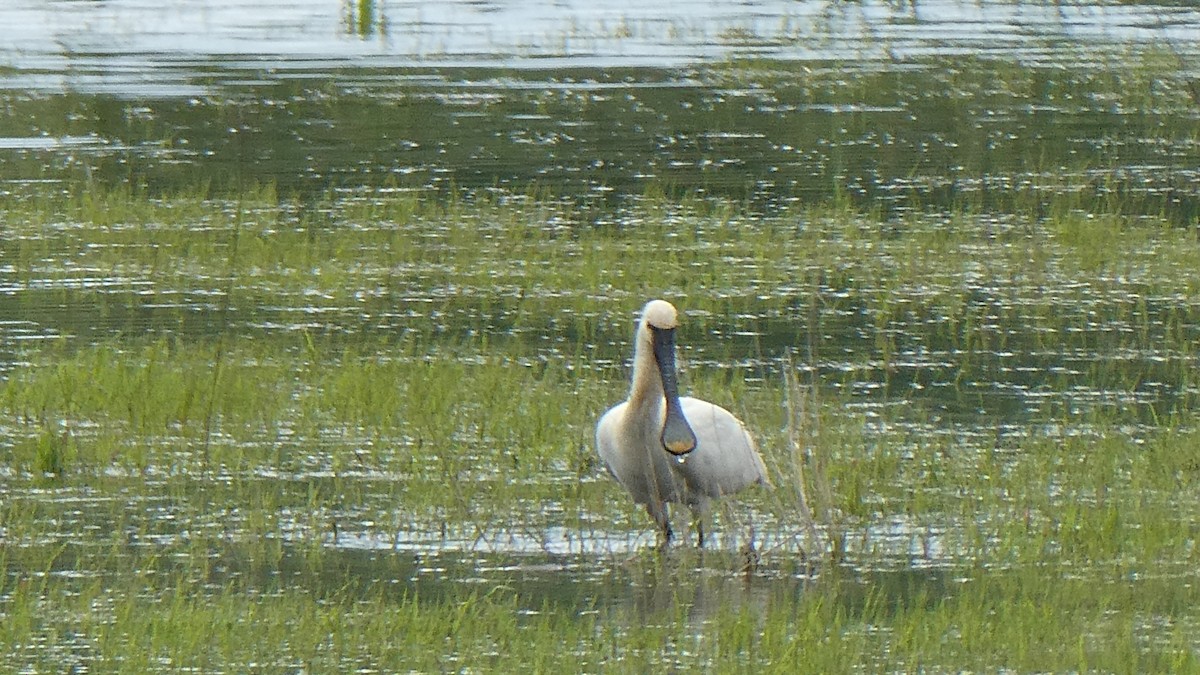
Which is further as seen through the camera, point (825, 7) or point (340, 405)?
point (825, 7)

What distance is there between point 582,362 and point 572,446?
155 centimetres

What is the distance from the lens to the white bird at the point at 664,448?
24.1 ft

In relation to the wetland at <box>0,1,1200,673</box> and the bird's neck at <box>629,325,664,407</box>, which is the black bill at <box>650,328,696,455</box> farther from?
the wetland at <box>0,1,1200,673</box>

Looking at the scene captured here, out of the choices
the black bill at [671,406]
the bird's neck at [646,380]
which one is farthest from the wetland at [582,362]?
the bird's neck at [646,380]

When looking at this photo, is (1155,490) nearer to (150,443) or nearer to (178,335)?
(150,443)

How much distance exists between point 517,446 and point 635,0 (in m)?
21.5

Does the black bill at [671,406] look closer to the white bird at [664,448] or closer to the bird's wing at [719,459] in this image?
the white bird at [664,448]

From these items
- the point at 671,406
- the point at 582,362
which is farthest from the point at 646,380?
the point at 582,362

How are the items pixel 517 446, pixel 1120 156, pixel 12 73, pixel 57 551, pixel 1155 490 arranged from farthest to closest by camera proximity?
1. pixel 12 73
2. pixel 1120 156
3. pixel 517 446
4. pixel 1155 490
5. pixel 57 551

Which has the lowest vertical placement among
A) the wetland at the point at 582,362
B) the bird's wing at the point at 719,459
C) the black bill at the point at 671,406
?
the wetland at the point at 582,362

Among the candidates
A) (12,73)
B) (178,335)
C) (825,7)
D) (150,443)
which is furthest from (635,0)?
(150,443)

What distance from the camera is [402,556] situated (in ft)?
23.4

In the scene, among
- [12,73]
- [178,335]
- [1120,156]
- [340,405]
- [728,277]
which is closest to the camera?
[340,405]

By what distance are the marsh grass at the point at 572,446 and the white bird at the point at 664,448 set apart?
138mm
